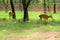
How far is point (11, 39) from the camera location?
11.5 m

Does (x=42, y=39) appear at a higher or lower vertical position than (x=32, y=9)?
higher

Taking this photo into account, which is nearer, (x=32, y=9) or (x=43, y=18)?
(x=43, y=18)

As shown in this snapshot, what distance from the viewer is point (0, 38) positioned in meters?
11.9

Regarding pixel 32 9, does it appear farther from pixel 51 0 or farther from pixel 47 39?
pixel 47 39

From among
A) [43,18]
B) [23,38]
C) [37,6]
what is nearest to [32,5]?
[37,6]

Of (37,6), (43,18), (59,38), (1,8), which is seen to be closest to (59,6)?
(37,6)

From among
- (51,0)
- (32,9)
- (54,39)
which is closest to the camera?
(54,39)

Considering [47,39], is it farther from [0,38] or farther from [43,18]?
[43,18]

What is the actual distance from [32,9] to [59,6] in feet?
20.9

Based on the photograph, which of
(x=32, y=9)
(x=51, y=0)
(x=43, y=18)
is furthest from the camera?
(x=32, y=9)

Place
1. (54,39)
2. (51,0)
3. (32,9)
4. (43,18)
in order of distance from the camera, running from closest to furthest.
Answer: (54,39) → (43,18) → (51,0) → (32,9)

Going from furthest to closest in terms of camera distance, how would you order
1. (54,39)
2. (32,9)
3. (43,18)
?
(32,9), (43,18), (54,39)

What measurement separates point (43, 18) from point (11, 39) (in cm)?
888

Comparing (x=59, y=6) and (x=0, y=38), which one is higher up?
(x=0, y=38)
